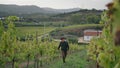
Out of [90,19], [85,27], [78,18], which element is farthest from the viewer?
[78,18]

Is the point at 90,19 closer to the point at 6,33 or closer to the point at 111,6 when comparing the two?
the point at 6,33

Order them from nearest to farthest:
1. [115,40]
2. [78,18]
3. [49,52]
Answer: [115,40] < [49,52] < [78,18]

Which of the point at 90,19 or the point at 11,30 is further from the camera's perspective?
the point at 90,19

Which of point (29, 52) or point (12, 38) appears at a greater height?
point (12, 38)

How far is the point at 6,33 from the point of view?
12.5 metres

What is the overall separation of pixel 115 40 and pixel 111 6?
0.17 meters

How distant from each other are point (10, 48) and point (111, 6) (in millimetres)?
11790

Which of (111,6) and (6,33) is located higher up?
(111,6)

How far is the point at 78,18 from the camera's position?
12088cm

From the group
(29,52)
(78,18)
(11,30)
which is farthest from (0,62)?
(78,18)

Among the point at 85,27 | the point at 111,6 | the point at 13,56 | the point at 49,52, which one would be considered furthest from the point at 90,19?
the point at 111,6

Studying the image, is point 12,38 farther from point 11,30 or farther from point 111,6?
point 111,6

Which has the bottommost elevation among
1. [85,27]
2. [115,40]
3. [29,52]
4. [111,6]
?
[85,27]

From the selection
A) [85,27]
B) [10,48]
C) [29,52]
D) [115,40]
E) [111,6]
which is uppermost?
[111,6]
